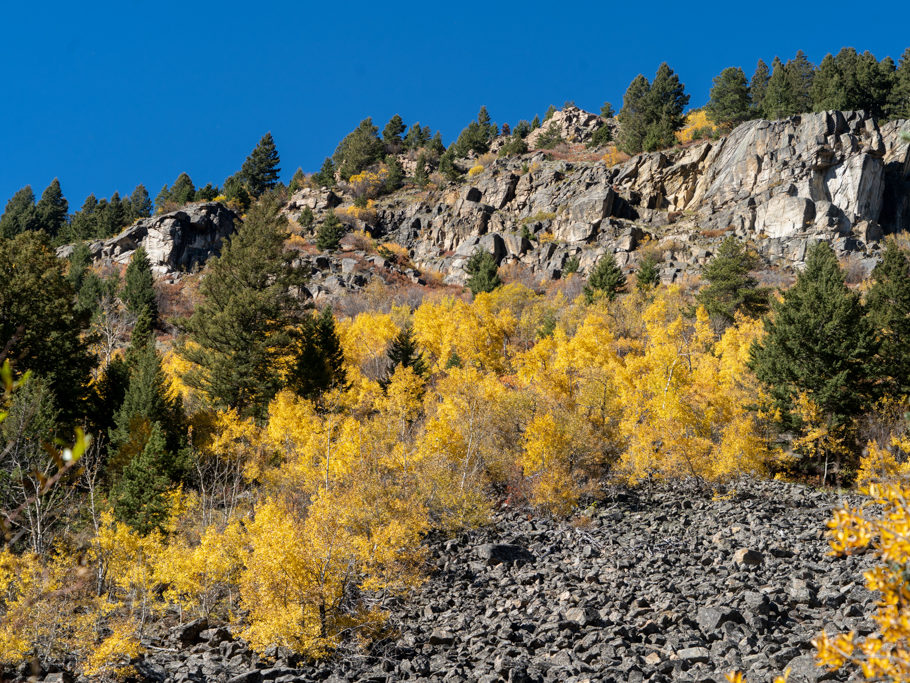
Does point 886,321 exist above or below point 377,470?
above

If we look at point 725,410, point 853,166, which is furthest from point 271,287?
point 853,166

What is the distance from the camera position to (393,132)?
4040 inches

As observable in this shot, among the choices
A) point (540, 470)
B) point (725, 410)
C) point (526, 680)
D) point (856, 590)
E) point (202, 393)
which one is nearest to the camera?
point (526, 680)

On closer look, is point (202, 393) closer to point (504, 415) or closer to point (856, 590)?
point (504, 415)

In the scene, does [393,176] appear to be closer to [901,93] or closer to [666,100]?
[666,100]

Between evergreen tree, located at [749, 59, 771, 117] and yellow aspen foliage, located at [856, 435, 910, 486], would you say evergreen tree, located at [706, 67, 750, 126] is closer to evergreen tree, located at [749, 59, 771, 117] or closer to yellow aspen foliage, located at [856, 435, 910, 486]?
evergreen tree, located at [749, 59, 771, 117]

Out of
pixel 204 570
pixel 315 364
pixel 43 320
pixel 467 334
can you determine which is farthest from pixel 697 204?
pixel 204 570

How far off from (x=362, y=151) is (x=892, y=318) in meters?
87.5

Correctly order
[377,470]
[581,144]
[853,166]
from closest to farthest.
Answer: [377,470] → [853,166] → [581,144]

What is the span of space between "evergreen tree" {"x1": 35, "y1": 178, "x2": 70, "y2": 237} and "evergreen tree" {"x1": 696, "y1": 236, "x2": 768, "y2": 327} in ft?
263

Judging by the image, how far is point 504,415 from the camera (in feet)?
79.6

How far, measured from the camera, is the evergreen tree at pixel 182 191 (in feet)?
264

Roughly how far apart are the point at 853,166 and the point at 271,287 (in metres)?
64.4

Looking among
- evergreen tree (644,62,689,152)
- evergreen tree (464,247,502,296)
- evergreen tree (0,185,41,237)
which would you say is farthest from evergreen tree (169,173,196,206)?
evergreen tree (644,62,689,152)
